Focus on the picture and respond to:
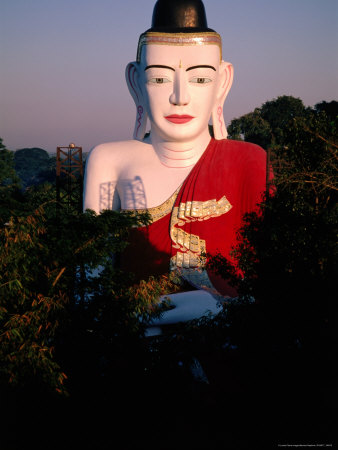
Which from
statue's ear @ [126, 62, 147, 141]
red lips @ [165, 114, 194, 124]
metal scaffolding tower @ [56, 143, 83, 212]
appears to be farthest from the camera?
metal scaffolding tower @ [56, 143, 83, 212]

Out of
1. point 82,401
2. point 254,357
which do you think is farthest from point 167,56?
point 82,401

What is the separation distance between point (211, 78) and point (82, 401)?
5389 millimetres

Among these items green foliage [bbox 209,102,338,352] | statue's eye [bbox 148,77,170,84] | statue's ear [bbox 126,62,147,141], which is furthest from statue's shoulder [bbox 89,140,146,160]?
green foliage [bbox 209,102,338,352]

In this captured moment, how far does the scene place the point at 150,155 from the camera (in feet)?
29.4

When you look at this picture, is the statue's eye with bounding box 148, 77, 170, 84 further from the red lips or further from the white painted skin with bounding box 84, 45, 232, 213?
the red lips

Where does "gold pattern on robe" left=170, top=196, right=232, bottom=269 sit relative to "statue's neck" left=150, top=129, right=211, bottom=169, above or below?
below

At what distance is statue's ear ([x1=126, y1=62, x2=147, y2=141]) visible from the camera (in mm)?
8992

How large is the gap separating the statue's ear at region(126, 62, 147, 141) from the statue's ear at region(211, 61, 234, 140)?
1.20m

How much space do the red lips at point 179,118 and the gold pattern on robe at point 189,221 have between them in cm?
132

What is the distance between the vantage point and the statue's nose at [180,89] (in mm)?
8188

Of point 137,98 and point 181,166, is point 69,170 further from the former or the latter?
point 181,166

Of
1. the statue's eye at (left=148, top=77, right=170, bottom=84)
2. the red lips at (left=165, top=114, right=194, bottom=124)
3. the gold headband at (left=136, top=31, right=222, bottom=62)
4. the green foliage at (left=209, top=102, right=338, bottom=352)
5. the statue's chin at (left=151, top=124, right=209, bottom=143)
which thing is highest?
the gold headband at (left=136, top=31, right=222, bottom=62)

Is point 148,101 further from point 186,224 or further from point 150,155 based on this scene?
point 186,224

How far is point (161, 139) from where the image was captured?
8906 mm
